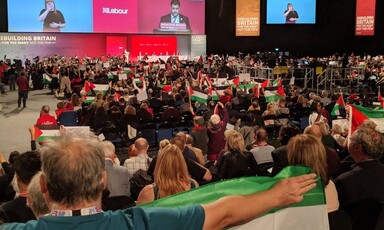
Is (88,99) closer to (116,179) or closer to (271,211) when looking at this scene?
(116,179)

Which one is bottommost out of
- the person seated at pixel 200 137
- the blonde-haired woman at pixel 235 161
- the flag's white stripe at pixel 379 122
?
Answer: the person seated at pixel 200 137

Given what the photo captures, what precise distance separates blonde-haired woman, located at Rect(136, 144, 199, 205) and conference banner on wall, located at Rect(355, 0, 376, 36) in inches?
1193

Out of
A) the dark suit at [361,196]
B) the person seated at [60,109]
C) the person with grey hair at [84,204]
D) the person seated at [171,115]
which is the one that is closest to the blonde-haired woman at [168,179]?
the dark suit at [361,196]

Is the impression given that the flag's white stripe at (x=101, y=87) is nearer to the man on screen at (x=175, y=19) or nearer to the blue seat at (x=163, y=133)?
the blue seat at (x=163, y=133)

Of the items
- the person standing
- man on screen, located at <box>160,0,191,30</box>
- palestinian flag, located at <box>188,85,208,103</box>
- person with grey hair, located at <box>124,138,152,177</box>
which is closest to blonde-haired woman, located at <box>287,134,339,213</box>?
person with grey hair, located at <box>124,138,152,177</box>

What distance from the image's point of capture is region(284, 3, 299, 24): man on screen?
32.1 metres

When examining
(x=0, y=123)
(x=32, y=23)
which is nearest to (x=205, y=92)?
(x=0, y=123)

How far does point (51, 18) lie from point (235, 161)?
75.1 ft

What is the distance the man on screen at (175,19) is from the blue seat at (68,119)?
19967mm

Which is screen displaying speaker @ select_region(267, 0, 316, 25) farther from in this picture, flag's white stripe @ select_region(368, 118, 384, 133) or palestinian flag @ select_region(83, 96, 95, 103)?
flag's white stripe @ select_region(368, 118, 384, 133)

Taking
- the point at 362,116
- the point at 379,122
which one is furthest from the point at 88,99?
the point at 379,122

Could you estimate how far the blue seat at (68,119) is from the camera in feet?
33.6

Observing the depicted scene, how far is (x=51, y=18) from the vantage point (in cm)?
2598

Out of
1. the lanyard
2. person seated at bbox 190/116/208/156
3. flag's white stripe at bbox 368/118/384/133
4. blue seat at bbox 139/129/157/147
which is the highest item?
the lanyard
